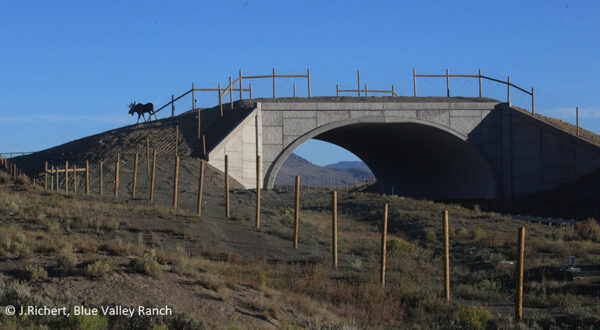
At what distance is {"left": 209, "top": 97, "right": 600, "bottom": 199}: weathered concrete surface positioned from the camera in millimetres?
41406

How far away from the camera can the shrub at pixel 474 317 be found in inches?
505

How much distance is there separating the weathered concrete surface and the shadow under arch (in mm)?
67

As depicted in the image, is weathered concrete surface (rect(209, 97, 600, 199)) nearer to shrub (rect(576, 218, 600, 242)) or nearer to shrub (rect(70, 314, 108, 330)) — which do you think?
shrub (rect(576, 218, 600, 242))

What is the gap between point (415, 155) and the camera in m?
48.9

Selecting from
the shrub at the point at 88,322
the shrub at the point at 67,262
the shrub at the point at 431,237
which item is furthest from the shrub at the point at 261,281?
the shrub at the point at 431,237

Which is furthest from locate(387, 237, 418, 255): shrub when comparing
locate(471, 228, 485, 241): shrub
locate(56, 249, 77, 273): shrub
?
locate(56, 249, 77, 273): shrub

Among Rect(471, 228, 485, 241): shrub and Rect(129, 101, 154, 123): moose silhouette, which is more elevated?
Rect(129, 101, 154, 123): moose silhouette

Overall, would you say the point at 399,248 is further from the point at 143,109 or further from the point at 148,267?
the point at 143,109

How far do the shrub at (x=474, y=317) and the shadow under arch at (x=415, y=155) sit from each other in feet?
91.2

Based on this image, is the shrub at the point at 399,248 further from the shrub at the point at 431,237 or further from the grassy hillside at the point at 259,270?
the shrub at the point at 431,237

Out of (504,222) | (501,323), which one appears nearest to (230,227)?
(501,323)

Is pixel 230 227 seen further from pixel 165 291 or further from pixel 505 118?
pixel 505 118

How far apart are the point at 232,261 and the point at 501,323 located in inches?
286

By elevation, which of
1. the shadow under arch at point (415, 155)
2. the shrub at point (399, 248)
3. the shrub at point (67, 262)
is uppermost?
the shadow under arch at point (415, 155)
